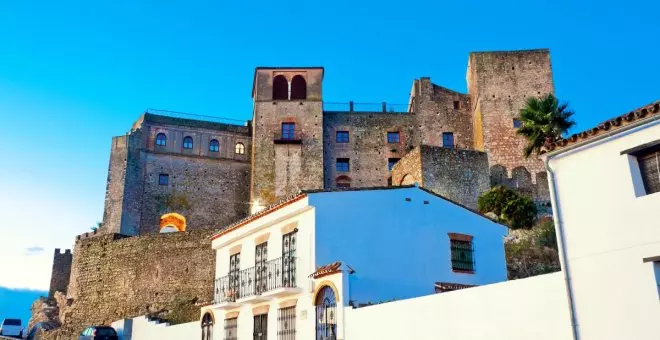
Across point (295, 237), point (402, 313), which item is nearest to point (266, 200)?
point (295, 237)

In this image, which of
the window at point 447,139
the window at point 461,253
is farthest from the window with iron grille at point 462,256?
the window at point 447,139

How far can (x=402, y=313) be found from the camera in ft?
50.5

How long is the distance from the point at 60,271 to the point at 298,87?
2317 centimetres

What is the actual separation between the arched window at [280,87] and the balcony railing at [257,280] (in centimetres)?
3014

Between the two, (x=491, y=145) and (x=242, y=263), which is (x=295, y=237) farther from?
(x=491, y=145)

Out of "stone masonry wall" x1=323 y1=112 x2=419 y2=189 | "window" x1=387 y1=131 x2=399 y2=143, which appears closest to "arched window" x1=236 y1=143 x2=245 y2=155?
"stone masonry wall" x1=323 y1=112 x2=419 y2=189

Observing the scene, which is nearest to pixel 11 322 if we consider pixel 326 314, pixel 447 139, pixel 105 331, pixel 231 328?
pixel 105 331

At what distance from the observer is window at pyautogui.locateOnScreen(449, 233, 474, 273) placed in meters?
21.1

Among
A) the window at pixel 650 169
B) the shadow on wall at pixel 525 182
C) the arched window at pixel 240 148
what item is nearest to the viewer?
the window at pixel 650 169

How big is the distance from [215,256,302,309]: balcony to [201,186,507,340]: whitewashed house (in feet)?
0.12

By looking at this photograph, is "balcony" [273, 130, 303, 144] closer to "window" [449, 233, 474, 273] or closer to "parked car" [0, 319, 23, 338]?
"parked car" [0, 319, 23, 338]

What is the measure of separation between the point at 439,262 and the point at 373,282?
2828 mm

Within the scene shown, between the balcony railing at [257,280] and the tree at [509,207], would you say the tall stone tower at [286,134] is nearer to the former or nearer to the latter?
the tree at [509,207]

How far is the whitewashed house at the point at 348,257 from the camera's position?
60.9 feet
